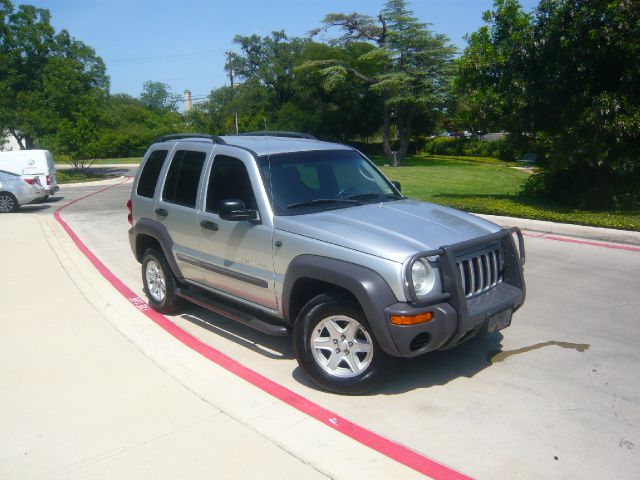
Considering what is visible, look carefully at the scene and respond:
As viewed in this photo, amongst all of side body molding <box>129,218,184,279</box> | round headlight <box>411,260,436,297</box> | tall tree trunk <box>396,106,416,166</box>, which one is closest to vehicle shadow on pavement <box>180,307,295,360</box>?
side body molding <box>129,218,184,279</box>

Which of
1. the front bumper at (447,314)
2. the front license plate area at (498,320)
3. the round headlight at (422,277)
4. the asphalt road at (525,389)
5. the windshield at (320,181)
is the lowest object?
the asphalt road at (525,389)

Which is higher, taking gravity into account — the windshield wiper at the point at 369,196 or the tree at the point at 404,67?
the tree at the point at 404,67

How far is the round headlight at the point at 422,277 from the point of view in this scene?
4031 mm

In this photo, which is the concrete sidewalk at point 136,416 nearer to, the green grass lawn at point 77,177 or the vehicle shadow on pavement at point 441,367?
the vehicle shadow on pavement at point 441,367

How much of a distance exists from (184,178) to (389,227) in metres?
2.54

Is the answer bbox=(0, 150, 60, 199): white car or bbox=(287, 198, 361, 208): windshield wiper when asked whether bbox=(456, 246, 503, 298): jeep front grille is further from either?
bbox=(0, 150, 60, 199): white car

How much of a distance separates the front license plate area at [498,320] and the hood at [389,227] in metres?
0.62

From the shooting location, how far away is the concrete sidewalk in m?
3.54

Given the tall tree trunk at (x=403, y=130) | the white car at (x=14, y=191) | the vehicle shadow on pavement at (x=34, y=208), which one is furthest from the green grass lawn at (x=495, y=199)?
the vehicle shadow on pavement at (x=34, y=208)

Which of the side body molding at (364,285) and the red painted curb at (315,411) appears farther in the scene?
the side body molding at (364,285)

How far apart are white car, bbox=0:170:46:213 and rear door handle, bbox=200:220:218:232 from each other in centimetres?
1468

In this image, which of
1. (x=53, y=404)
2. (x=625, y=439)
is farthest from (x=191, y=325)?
(x=625, y=439)

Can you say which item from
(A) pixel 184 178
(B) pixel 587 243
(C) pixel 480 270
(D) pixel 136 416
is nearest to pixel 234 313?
(D) pixel 136 416

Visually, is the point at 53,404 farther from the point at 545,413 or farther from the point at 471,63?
the point at 471,63
